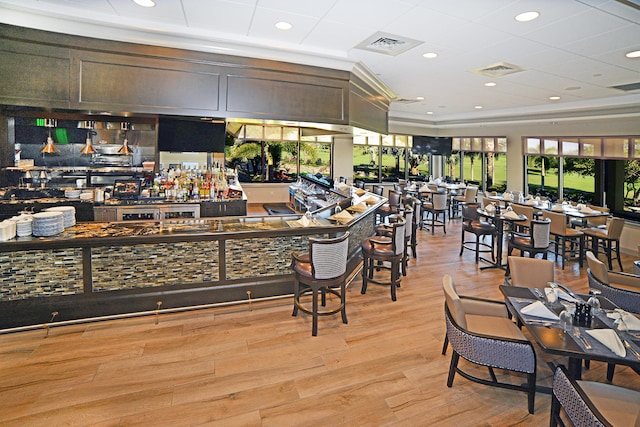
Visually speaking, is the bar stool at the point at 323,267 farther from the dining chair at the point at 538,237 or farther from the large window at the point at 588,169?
the large window at the point at 588,169

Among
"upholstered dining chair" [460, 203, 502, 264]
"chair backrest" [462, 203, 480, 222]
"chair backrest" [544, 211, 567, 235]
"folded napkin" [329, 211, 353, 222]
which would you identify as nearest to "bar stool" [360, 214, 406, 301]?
"folded napkin" [329, 211, 353, 222]

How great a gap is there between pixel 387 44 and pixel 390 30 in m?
0.52

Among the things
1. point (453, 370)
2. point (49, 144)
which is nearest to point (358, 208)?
point (453, 370)

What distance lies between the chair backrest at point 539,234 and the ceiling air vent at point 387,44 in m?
3.53

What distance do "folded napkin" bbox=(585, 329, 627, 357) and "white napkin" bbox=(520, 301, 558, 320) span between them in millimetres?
265

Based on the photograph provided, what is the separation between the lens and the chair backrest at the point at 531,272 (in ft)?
12.6

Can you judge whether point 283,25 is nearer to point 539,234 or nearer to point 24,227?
point 24,227

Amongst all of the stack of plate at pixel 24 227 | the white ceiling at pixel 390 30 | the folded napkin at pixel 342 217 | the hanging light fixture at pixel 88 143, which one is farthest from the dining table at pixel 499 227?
the hanging light fixture at pixel 88 143

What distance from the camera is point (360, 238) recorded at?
6.00 metres

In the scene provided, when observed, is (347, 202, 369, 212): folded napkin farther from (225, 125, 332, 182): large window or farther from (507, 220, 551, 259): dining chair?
(225, 125, 332, 182): large window

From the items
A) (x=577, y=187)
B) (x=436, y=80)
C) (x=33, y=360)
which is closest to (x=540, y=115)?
(x=577, y=187)

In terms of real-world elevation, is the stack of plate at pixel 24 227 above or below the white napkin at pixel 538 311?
above

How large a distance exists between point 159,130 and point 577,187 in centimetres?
1028

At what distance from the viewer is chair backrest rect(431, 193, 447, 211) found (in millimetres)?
9688
